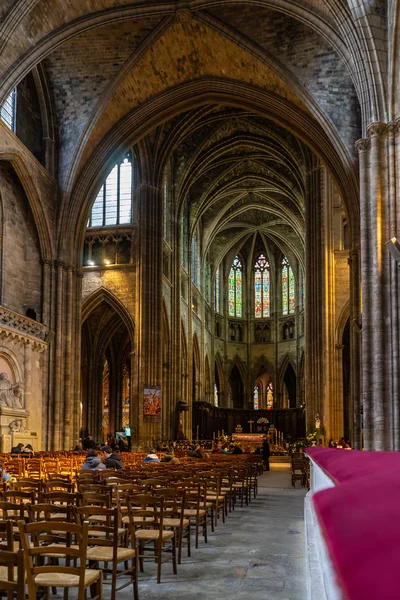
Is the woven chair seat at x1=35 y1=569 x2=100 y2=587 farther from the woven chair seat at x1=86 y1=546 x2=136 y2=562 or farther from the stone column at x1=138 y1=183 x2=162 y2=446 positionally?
the stone column at x1=138 y1=183 x2=162 y2=446

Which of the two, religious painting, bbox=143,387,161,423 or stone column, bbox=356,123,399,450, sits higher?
stone column, bbox=356,123,399,450

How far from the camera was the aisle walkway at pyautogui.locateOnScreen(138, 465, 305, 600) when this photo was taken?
6.36 meters

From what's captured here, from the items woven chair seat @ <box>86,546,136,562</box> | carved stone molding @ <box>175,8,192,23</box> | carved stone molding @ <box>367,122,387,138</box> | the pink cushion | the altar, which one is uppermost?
carved stone molding @ <box>175,8,192,23</box>

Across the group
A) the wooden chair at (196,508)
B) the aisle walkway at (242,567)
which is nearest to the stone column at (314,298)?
the aisle walkway at (242,567)


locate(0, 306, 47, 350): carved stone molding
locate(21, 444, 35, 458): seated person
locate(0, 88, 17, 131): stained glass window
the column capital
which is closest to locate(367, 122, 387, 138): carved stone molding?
the column capital

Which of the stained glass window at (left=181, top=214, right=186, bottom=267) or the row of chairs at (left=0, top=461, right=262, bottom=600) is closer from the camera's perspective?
the row of chairs at (left=0, top=461, right=262, bottom=600)

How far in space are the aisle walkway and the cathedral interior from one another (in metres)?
6.06

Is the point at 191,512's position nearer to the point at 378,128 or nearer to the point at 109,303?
the point at 378,128

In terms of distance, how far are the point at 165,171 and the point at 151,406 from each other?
14.1 m

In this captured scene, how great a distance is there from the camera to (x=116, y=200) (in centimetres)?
3878

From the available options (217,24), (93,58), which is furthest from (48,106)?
(217,24)

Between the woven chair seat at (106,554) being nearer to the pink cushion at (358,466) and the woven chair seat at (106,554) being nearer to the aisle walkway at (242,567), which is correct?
the aisle walkway at (242,567)

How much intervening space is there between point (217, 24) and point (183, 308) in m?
22.0

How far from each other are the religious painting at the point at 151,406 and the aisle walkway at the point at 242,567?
75.2 ft
